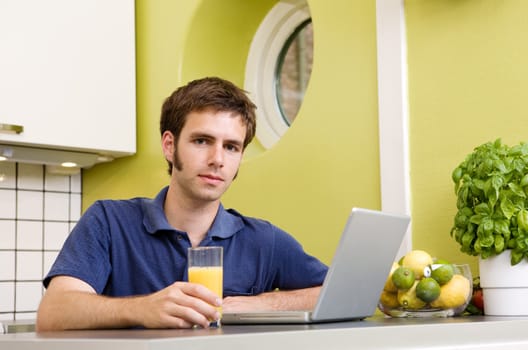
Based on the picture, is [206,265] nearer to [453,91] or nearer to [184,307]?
[184,307]

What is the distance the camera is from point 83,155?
3.07 meters

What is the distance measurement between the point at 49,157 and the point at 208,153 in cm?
107

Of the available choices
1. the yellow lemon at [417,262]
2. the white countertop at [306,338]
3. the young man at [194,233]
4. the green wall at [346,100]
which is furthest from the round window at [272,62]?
the white countertop at [306,338]

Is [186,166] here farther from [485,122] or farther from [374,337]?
[374,337]

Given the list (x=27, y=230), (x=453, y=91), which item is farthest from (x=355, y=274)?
(x=27, y=230)

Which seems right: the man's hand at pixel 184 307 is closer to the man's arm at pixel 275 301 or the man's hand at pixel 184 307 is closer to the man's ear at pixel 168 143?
the man's arm at pixel 275 301

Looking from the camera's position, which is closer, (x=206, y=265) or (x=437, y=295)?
(x=206, y=265)

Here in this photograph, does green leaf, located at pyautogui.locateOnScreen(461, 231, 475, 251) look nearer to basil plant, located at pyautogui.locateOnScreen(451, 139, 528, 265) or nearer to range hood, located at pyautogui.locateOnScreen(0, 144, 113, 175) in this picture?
basil plant, located at pyautogui.locateOnScreen(451, 139, 528, 265)

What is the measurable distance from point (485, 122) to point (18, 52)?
5.16ft

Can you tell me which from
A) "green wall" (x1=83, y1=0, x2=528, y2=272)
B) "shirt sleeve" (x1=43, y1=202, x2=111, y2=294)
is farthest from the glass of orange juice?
"green wall" (x1=83, y1=0, x2=528, y2=272)

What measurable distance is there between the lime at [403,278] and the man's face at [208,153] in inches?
20.1

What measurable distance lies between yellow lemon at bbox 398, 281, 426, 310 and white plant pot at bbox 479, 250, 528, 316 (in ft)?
0.52

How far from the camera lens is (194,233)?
2193 mm

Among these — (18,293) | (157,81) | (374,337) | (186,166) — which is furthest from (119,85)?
(374,337)
